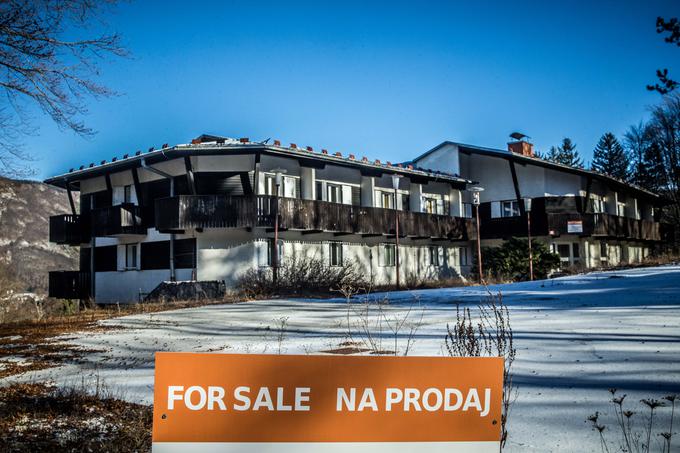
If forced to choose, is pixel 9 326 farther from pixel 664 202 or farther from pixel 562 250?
pixel 664 202

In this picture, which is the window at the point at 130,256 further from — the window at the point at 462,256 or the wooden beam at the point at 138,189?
the window at the point at 462,256

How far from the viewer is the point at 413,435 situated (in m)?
2.46

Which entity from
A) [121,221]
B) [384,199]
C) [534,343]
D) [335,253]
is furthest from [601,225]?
[534,343]

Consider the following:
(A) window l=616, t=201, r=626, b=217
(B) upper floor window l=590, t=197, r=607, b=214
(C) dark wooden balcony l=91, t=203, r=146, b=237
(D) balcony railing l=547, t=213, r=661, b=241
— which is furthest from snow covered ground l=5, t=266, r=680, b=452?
(A) window l=616, t=201, r=626, b=217

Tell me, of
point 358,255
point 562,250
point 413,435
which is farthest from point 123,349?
point 562,250

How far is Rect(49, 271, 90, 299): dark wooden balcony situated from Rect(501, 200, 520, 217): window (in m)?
25.0

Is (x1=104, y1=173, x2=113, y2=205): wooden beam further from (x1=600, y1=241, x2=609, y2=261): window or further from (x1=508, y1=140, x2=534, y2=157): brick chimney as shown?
(x1=600, y1=241, x2=609, y2=261): window

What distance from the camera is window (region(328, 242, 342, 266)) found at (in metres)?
30.7

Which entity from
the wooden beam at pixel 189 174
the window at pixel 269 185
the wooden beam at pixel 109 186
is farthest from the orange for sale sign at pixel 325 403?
the wooden beam at pixel 109 186

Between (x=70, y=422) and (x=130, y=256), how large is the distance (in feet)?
87.5

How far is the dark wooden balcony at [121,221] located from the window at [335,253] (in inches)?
358

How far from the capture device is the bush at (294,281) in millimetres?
23438

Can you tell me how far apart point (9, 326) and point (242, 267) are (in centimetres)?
1296

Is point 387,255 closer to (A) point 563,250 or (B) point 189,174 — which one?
(B) point 189,174
